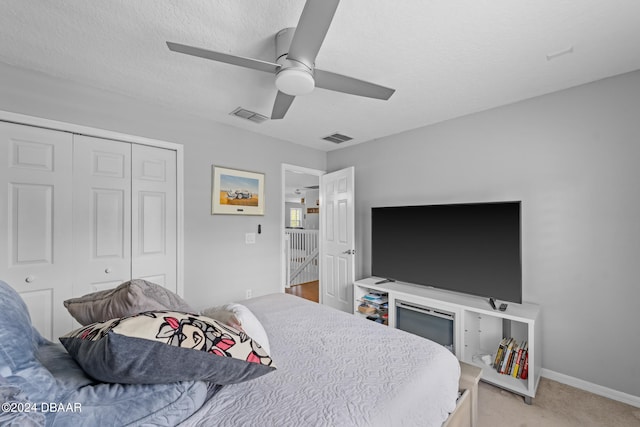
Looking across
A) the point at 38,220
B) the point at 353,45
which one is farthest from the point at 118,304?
the point at 353,45

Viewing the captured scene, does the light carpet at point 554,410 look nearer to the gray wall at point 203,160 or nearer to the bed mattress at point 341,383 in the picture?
the bed mattress at point 341,383

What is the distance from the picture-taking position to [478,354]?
102 inches

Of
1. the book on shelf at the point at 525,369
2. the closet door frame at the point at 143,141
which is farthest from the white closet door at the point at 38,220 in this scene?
the book on shelf at the point at 525,369

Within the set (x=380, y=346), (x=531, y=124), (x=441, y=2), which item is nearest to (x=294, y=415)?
(x=380, y=346)

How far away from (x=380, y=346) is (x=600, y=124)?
255 centimetres

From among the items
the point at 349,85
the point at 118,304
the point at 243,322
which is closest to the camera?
the point at 118,304

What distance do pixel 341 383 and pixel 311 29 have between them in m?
1.62

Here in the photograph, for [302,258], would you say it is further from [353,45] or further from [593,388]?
[353,45]

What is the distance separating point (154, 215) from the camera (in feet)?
9.05

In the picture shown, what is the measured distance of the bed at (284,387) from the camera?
0.75 meters

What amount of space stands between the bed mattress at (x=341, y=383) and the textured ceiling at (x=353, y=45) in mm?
1838

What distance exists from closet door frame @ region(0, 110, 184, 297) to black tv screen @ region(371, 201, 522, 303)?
2.23 meters

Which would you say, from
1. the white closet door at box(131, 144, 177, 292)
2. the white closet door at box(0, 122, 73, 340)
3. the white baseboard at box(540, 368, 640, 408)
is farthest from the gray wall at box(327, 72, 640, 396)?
the white closet door at box(0, 122, 73, 340)

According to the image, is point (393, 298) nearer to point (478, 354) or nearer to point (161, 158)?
point (478, 354)
